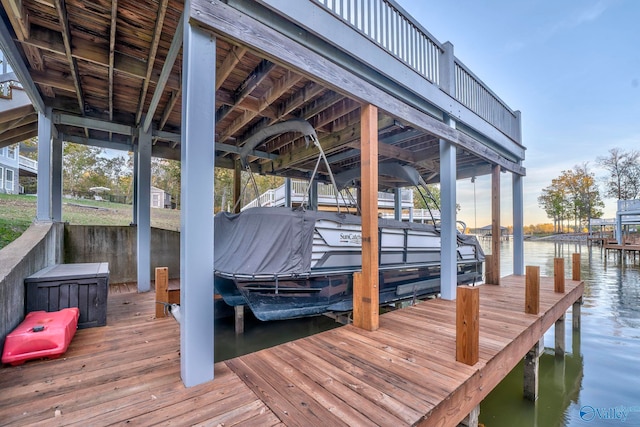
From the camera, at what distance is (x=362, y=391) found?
6.12ft

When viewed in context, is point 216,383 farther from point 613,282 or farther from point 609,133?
point 609,133

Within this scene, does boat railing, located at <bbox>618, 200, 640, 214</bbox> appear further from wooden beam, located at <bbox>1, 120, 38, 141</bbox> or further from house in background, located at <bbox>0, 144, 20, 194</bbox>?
house in background, located at <bbox>0, 144, 20, 194</bbox>

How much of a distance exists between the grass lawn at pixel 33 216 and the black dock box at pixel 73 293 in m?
4.06

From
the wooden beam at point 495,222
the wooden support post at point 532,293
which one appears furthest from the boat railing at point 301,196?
the wooden support post at point 532,293

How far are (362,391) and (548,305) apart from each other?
3867 mm

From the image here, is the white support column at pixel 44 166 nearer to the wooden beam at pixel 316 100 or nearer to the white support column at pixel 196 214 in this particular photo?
the white support column at pixel 196 214

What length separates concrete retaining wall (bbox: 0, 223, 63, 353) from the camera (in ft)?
7.31

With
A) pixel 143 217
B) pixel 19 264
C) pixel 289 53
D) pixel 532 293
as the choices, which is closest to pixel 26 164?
pixel 143 217

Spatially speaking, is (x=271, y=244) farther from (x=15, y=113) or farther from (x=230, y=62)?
(x=15, y=113)

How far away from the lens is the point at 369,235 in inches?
122

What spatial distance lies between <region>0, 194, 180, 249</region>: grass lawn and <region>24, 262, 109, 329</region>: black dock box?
406 cm

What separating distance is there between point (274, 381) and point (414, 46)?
4764 mm

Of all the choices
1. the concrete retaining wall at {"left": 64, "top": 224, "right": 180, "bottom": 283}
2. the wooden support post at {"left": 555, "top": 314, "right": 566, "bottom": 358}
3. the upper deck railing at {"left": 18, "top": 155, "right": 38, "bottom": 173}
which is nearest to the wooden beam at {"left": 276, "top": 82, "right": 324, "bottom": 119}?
the concrete retaining wall at {"left": 64, "top": 224, "right": 180, "bottom": 283}

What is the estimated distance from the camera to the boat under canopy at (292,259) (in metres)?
3.70
